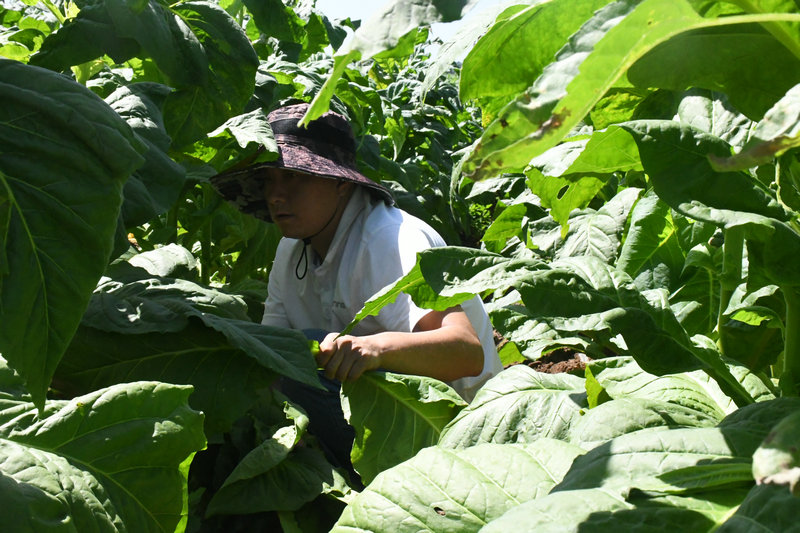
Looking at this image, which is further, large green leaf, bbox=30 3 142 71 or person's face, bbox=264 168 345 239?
person's face, bbox=264 168 345 239

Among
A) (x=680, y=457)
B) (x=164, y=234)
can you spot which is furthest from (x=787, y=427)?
(x=164, y=234)

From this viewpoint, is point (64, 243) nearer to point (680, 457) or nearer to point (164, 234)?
point (680, 457)

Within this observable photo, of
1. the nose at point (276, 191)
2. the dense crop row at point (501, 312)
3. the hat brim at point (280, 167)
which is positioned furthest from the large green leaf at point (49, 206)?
the nose at point (276, 191)

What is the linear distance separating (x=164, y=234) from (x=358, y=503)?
2518 mm

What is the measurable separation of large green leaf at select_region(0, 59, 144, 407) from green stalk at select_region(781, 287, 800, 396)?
860 mm

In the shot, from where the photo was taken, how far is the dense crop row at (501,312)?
688 mm

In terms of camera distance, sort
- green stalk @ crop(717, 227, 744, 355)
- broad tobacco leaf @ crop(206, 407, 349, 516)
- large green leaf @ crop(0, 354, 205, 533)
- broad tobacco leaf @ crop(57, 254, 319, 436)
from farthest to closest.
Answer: broad tobacco leaf @ crop(206, 407, 349, 516) → broad tobacco leaf @ crop(57, 254, 319, 436) → large green leaf @ crop(0, 354, 205, 533) → green stalk @ crop(717, 227, 744, 355)

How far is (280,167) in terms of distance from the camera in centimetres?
277

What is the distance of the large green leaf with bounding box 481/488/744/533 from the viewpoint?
27.0 inches

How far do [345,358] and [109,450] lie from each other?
0.81 m

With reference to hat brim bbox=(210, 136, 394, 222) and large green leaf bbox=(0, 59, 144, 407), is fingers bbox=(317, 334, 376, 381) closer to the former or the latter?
hat brim bbox=(210, 136, 394, 222)

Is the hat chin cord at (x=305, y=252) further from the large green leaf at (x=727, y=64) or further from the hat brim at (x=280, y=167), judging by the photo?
the large green leaf at (x=727, y=64)

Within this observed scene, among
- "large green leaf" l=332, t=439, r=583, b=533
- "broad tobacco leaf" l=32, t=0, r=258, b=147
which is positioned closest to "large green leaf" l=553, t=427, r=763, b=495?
"large green leaf" l=332, t=439, r=583, b=533

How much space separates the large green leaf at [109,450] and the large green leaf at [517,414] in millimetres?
447
